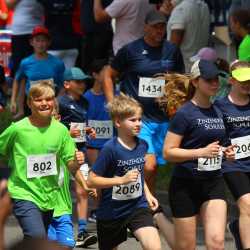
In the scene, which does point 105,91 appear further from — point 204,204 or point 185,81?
point 204,204

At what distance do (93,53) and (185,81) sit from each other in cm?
594

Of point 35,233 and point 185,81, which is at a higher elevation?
point 185,81

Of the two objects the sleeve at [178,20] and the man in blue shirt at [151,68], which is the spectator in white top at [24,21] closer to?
the sleeve at [178,20]

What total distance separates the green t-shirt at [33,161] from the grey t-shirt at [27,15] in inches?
255

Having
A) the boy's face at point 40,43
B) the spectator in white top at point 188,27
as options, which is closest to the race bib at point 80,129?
the boy's face at point 40,43

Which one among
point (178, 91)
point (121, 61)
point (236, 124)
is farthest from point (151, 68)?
point (236, 124)

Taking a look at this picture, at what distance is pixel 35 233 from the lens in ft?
24.9

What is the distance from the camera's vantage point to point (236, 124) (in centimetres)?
846

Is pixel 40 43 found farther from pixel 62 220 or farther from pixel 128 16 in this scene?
pixel 62 220

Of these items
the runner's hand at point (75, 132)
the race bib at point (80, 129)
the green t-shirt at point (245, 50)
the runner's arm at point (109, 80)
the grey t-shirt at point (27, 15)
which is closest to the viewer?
the runner's hand at point (75, 132)

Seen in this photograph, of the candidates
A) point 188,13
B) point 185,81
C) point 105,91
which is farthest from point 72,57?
point 185,81

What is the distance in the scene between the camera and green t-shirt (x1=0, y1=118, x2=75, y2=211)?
7793mm

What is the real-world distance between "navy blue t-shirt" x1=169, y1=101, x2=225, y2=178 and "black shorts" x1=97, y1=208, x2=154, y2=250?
43cm

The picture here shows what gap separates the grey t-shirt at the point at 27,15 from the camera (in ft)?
46.6
